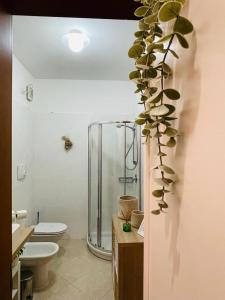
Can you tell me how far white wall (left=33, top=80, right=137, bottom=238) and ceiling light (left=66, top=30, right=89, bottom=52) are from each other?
1.29 m

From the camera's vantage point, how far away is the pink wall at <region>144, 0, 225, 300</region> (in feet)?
1.49

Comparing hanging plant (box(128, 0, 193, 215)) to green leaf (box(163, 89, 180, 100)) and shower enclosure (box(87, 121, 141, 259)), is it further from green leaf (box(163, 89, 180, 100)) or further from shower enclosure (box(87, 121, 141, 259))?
shower enclosure (box(87, 121, 141, 259))

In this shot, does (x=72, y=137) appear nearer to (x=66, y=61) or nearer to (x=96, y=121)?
(x=96, y=121)

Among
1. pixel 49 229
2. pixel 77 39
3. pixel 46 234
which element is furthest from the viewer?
pixel 49 229

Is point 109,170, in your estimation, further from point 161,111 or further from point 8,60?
point 161,111

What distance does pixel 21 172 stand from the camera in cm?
292

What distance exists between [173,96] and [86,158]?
10.2 ft

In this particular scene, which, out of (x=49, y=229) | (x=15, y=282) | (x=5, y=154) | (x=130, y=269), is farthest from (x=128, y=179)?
(x=5, y=154)

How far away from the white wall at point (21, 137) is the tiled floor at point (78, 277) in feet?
2.73

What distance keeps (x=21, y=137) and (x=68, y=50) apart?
126 centimetres

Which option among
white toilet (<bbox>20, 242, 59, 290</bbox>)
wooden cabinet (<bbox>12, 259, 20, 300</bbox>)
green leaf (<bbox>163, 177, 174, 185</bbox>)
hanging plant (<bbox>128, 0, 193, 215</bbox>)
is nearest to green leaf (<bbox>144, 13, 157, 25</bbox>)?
hanging plant (<bbox>128, 0, 193, 215</bbox>)

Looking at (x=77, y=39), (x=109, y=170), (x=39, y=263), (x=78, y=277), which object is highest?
(x=77, y=39)

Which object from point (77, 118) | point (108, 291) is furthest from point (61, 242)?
point (77, 118)

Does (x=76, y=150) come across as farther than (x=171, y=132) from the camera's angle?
Yes
